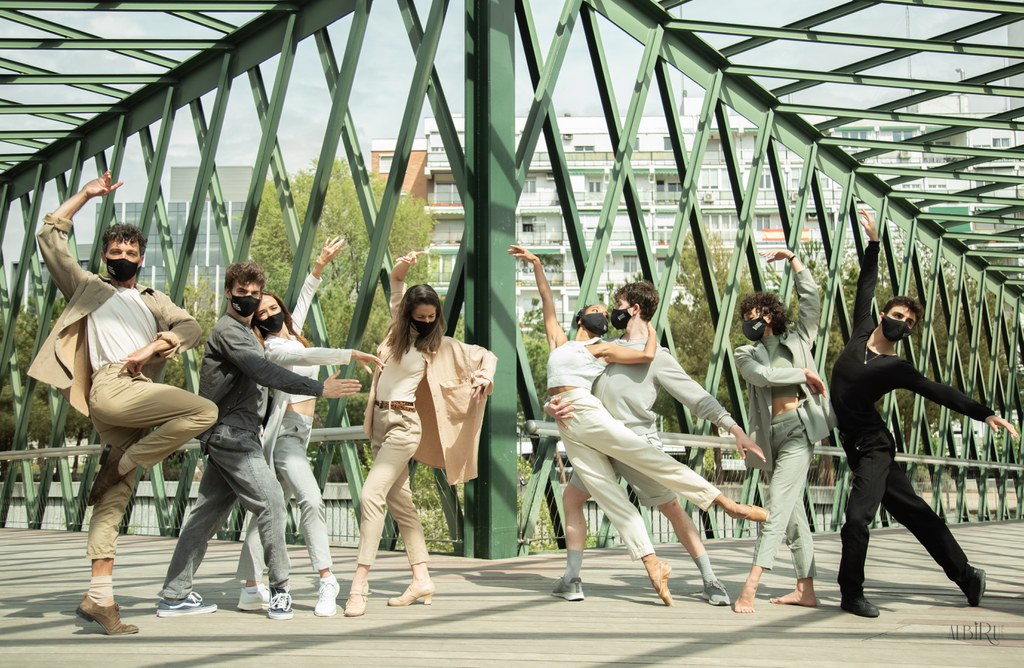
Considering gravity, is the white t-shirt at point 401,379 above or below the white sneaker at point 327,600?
above

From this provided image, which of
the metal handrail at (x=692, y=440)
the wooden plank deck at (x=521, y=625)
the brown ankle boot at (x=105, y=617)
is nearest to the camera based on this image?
the wooden plank deck at (x=521, y=625)

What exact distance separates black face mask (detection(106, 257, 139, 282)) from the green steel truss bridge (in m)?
3.30

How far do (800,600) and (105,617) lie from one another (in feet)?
11.6

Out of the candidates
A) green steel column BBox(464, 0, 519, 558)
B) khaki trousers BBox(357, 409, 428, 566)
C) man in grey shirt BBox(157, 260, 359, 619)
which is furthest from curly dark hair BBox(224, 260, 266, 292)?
green steel column BBox(464, 0, 519, 558)

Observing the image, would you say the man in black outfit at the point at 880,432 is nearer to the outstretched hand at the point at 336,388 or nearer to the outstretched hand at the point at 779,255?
the outstretched hand at the point at 779,255

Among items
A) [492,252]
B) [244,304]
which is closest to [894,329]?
[492,252]

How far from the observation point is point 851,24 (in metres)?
11.7

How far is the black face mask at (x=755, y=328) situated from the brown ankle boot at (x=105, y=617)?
353 cm

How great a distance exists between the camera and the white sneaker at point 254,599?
565 centimetres

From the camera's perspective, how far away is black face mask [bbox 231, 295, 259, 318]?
5.50 metres

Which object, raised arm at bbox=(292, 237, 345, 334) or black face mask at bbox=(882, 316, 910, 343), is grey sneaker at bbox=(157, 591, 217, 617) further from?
black face mask at bbox=(882, 316, 910, 343)

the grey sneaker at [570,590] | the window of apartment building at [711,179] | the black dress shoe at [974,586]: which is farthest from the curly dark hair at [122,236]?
the window of apartment building at [711,179]

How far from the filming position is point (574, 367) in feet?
20.3

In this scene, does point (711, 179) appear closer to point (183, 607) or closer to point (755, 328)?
point (755, 328)
